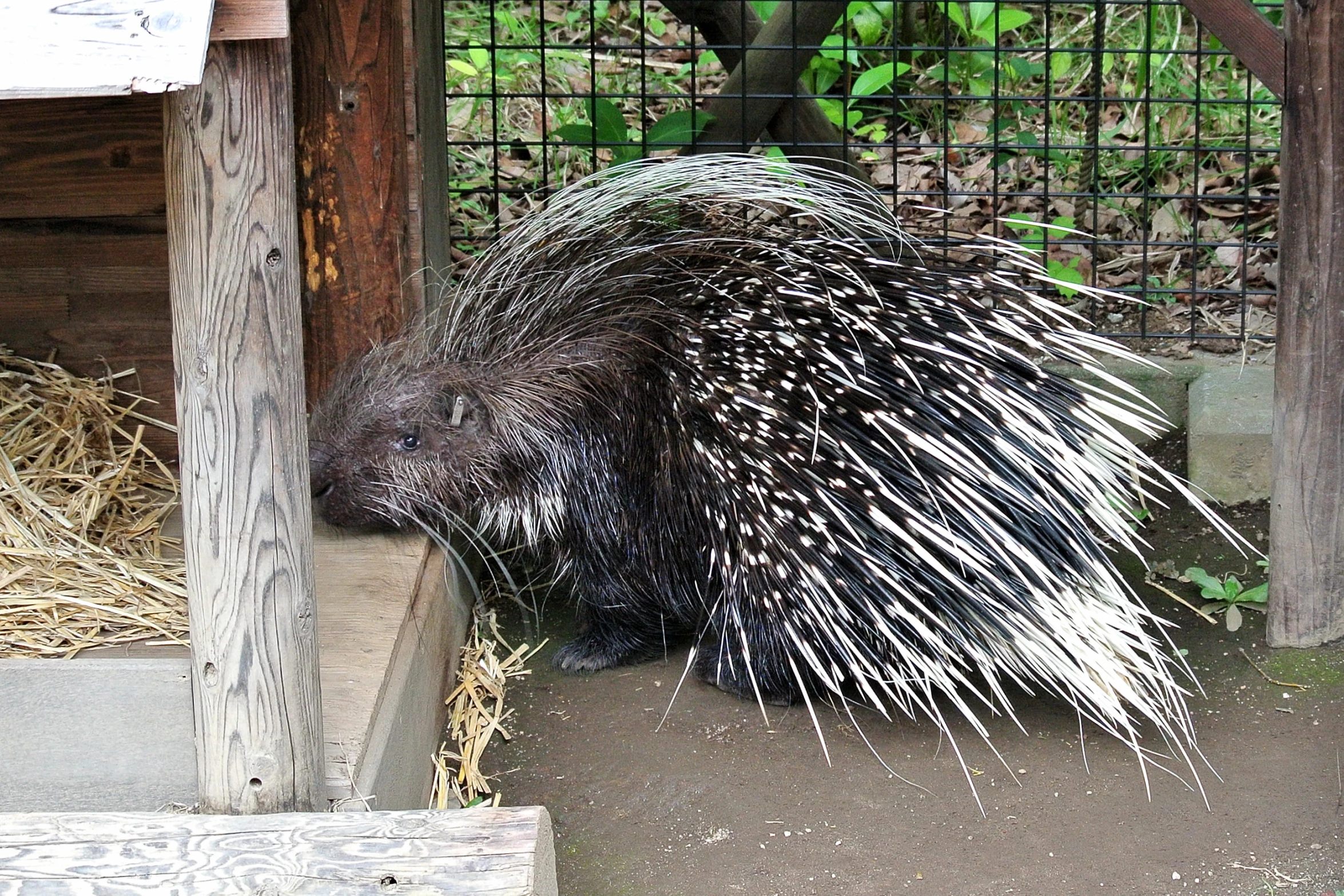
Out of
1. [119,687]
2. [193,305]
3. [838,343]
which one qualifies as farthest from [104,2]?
[838,343]

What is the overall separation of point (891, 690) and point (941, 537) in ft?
1.87

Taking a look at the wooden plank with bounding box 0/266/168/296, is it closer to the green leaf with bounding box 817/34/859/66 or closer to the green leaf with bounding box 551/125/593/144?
the green leaf with bounding box 551/125/593/144

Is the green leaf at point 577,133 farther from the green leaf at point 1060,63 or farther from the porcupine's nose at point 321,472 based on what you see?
the green leaf at point 1060,63

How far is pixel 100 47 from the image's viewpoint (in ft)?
4.93

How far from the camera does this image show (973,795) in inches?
102

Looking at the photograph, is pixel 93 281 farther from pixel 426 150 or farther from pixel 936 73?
pixel 936 73

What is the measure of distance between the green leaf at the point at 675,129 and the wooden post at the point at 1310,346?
1.62 metres

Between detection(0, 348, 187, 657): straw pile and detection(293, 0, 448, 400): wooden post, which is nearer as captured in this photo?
detection(0, 348, 187, 657): straw pile

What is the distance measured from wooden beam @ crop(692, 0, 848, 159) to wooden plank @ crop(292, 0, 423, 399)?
3.54 ft

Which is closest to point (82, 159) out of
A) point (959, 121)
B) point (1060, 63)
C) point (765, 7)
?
point (765, 7)

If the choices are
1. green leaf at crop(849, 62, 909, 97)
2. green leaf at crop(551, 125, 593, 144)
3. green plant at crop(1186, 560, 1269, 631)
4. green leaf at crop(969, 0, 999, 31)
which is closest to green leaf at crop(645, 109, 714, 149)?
green leaf at crop(551, 125, 593, 144)

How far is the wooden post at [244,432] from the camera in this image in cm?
177

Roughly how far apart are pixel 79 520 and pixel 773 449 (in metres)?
1.37

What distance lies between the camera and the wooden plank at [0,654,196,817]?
2150mm
